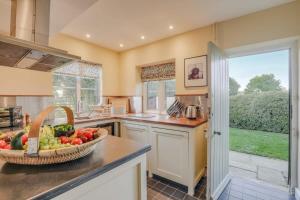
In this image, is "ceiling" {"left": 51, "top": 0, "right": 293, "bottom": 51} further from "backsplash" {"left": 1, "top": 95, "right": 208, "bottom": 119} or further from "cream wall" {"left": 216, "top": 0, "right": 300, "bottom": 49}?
"backsplash" {"left": 1, "top": 95, "right": 208, "bottom": 119}

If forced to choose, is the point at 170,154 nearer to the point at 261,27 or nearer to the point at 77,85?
the point at 261,27

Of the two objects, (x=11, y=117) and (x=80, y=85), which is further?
(x=80, y=85)

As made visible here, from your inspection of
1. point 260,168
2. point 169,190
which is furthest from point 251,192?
point 169,190

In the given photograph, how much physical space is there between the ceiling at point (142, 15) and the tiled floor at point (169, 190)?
7.79 ft

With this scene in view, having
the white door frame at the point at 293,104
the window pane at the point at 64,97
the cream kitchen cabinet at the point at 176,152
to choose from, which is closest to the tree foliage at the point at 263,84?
the white door frame at the point at 293,104

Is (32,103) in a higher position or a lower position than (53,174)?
higher

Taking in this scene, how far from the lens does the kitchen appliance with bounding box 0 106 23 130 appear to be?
1.98 m

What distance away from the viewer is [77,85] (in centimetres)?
318

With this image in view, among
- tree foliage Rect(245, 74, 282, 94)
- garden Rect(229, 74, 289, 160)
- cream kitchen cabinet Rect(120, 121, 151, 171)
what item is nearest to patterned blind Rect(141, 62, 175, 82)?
garden Rect(229, 74, 289, 160)

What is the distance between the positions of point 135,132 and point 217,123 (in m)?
1.32

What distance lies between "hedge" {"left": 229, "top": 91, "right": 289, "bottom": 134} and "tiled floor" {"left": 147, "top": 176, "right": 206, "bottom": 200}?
125 cm

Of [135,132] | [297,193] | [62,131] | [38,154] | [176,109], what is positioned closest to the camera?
[38,154]

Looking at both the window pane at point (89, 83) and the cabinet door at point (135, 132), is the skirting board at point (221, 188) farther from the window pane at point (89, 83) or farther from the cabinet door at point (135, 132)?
the window pane at point (89, 83)

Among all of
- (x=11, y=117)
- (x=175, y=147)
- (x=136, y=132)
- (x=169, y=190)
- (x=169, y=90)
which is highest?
(x=169, y=90)
